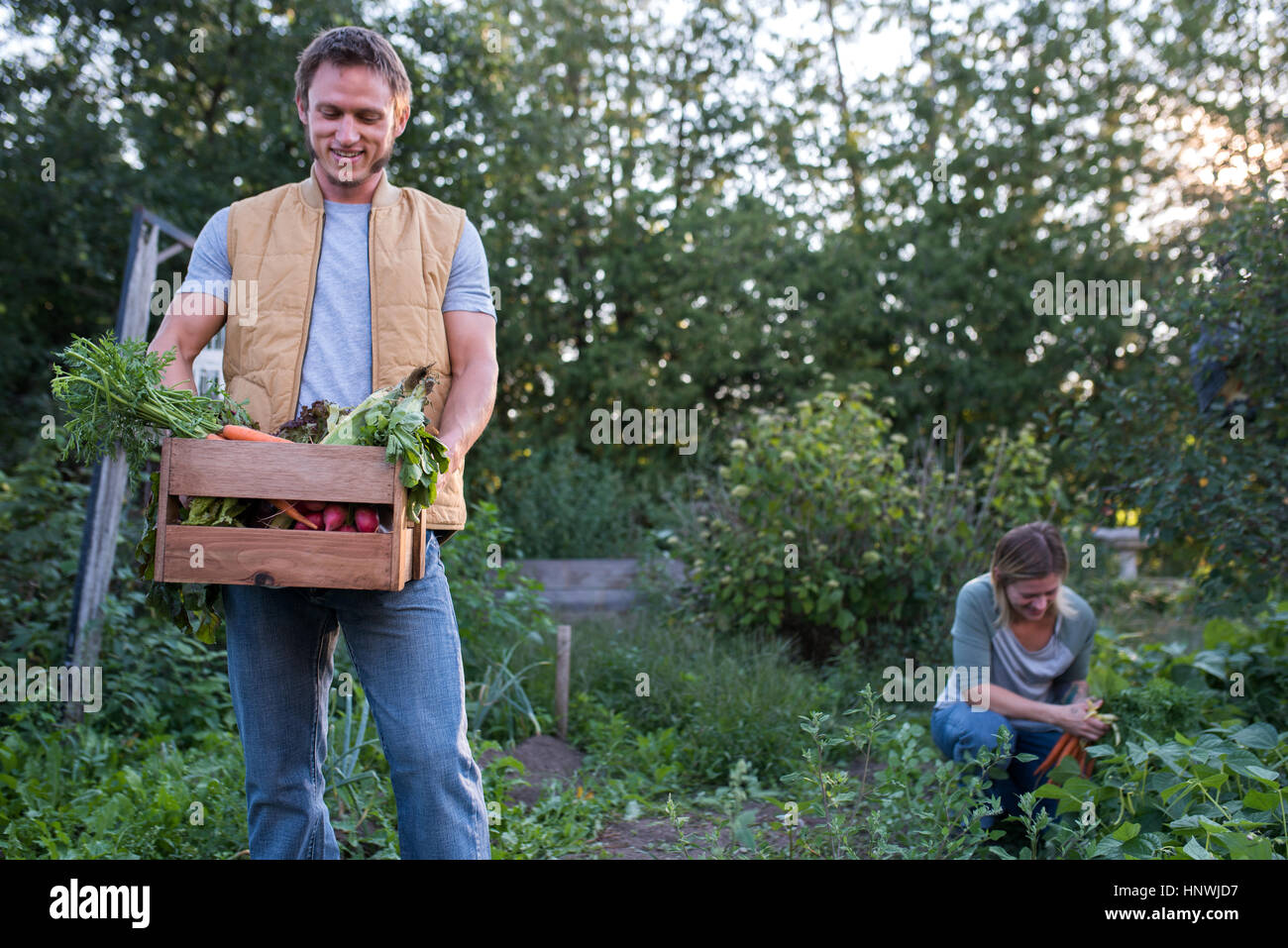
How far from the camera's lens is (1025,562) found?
3.72m

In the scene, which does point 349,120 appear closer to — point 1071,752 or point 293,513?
point 293,513

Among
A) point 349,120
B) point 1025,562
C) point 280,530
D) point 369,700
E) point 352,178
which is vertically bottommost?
point 369,700

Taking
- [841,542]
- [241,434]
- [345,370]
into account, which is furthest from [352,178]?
[841,542]

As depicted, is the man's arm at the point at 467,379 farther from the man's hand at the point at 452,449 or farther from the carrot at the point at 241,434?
the carrot at the point at 241,434

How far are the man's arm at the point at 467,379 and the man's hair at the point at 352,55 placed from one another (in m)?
0.49

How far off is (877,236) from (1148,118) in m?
3.28

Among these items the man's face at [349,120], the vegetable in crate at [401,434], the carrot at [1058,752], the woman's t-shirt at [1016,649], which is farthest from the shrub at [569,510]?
the vegetable in crate at [401,434]

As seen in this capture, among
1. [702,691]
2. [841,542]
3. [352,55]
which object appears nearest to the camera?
[352,55]

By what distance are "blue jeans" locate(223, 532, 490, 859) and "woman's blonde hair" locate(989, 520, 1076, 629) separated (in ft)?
7.30

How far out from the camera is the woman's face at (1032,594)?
372 cm

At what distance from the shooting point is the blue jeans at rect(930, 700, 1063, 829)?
354 centimetres

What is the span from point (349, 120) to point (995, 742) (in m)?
2.64
